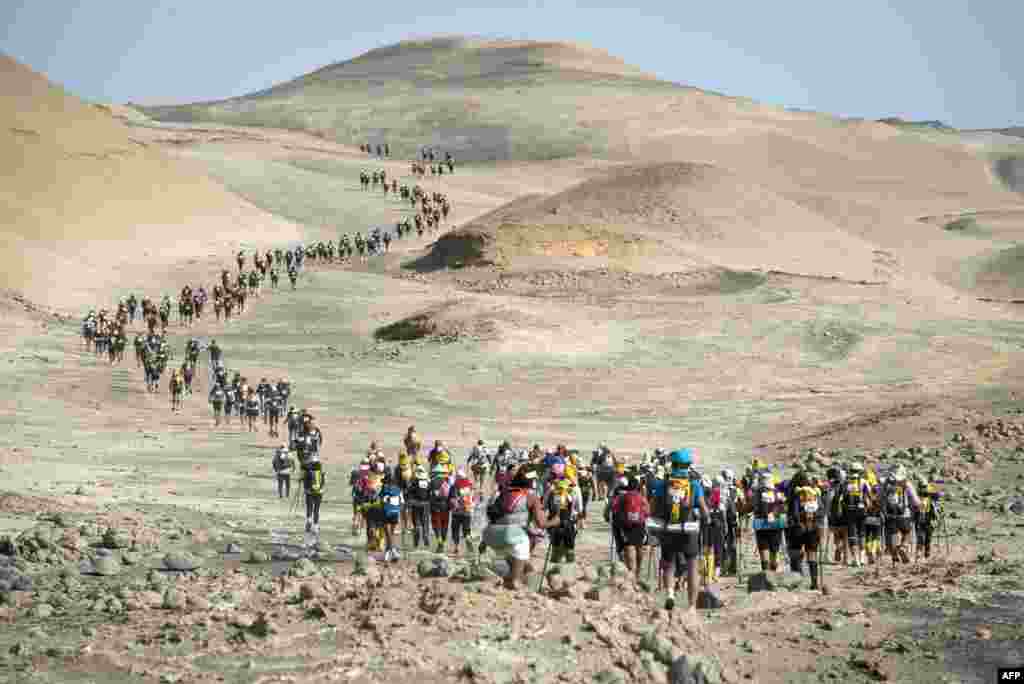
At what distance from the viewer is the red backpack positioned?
1798cm

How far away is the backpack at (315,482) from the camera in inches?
901

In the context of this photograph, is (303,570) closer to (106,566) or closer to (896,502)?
(106,566)

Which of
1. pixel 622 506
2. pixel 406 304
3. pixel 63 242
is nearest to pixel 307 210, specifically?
pixel 63 242

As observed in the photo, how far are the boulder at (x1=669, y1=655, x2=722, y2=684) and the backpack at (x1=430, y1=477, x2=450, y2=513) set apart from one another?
7.35 m

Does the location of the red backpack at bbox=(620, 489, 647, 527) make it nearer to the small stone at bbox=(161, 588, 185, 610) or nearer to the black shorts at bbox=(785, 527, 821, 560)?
the black shorts at bbox=(785, 527, 821, 560)

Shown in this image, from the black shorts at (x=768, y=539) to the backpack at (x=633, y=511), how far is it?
295cm

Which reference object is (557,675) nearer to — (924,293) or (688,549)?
(688,549)

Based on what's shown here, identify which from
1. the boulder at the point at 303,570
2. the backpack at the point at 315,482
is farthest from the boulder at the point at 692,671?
the backpack at the point at 315,482

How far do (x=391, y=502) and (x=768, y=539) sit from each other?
450 centimetres

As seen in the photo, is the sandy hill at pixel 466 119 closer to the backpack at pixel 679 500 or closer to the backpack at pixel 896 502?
the backpack at pixel 896 502

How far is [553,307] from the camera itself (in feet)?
206

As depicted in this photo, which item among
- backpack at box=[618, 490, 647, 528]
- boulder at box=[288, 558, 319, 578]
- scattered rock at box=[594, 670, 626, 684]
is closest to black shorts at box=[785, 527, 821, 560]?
backpack at box=[618, 490, 647, 528]

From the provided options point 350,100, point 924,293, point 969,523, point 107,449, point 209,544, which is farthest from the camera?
point 350,100

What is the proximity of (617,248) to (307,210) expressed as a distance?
104 ft
